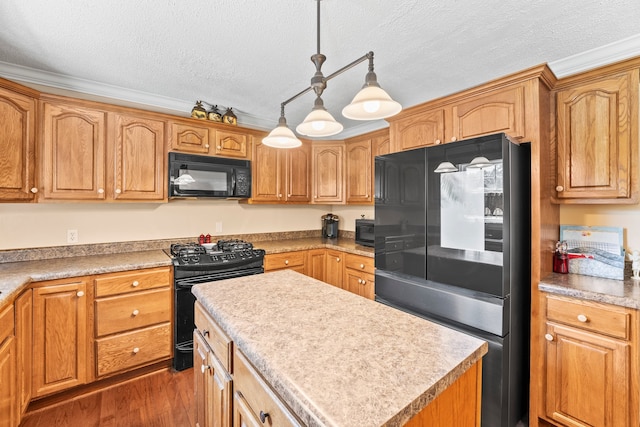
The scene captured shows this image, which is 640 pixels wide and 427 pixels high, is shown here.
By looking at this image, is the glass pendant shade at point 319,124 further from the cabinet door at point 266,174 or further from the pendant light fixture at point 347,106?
the cabinet door at point 266,174

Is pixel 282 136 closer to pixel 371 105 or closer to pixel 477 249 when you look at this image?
pixel 371 105

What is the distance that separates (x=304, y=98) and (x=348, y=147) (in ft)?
3.24

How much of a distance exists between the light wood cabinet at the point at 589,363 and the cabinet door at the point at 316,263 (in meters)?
2.09

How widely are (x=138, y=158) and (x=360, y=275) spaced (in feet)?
7.57

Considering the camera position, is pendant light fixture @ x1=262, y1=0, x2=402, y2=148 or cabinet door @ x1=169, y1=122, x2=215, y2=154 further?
cabinet door @ x1=169, y1=122, x2=215, y2=154

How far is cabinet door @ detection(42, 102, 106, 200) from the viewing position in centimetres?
220

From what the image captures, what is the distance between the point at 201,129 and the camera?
113 inches

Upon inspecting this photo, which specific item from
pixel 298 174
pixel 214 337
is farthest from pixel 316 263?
pixel 214 337

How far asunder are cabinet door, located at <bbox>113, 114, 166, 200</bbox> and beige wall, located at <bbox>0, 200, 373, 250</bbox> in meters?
0.33

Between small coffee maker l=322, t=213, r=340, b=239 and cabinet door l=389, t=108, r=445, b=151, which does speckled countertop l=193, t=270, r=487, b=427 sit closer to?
cabinet door l=389, t=108, r=445, b=151

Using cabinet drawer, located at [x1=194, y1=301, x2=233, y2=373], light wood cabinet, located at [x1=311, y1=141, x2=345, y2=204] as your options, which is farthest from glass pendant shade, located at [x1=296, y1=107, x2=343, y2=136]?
light wood cabinet, located at [x1=311, y1=141, x2=345, y2=204]

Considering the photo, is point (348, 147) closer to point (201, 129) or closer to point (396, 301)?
point (201, 129)

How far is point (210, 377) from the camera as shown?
4.37 feet

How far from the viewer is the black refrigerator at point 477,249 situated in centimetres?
172
